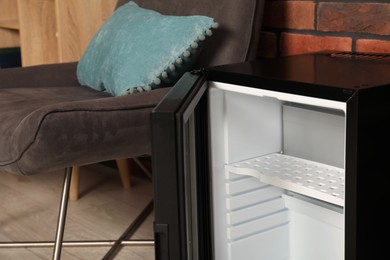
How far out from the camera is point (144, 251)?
5.92 ft

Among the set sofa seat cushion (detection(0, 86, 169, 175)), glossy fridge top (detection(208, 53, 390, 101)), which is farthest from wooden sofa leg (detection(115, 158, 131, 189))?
glossy fridge top (detection(208, 53, 390, 101))

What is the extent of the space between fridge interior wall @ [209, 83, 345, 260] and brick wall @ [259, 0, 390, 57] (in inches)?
10.3

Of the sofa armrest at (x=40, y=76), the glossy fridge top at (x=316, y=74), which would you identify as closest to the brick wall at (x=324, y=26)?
the glossy fridge top at (x=316, y=74)

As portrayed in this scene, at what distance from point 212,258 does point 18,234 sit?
0.82 m

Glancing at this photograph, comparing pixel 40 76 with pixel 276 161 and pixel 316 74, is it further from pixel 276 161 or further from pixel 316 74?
pixel 316 74

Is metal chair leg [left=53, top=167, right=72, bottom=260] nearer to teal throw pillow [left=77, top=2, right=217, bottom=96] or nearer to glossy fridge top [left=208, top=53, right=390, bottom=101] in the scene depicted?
teal throw pillow [left=77, top=2, right=217, bottom=96]

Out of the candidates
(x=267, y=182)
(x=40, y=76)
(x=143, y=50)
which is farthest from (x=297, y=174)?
(x=40, y=76)

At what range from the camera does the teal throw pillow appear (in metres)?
1.53

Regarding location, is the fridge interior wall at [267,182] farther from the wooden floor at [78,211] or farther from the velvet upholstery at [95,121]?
the wooden floor at [78,211]

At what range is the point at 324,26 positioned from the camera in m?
1.62

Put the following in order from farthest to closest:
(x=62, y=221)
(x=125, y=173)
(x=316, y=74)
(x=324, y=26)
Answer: (x=125, y=173) < (x=324, y=26) < (x=62, y=221) < (x=316, y=74)

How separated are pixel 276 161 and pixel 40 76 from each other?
0.83m

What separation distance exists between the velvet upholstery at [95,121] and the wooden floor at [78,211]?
0.44 meters

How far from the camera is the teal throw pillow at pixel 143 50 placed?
1.53 meters
